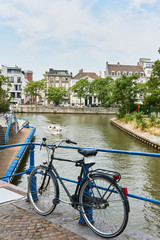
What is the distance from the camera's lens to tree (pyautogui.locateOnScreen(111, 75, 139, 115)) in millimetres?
43406

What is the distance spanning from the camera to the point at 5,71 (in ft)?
285

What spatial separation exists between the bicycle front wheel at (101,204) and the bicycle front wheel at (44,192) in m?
0.60

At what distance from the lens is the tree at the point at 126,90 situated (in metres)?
43.4

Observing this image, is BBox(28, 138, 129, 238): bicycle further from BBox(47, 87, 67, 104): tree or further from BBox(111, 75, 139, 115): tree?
BBox(47, 87, 67, 104): tree

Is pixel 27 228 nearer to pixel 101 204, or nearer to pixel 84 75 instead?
pixel 101 204

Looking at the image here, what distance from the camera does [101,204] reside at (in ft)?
11.0

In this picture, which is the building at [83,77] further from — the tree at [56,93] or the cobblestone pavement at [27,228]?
the cobblestone pavement at [27,228]

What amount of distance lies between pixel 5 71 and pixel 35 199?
88695 millimetres

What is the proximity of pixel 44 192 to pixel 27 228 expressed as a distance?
943 millimetres

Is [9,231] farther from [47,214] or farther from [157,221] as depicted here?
[157,221]

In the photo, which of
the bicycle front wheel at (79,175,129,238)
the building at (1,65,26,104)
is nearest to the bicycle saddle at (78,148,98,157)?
the bicycle front wheel at (79,175,129,238)

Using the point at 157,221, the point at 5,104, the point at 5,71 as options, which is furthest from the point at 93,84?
the point at 157,221

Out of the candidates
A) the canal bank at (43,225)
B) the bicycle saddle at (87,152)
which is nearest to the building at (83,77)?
the canal bank at (43,225)

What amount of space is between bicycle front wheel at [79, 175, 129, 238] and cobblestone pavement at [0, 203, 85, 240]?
33cm
